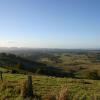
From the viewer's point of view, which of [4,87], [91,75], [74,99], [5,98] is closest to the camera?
[74,99]

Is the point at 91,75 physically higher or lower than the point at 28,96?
lower

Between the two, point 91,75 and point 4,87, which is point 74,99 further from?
point 91,75

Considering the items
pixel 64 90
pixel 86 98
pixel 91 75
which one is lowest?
pixel 91 75

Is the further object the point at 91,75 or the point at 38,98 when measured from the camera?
the point at 91,75

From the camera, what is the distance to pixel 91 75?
3095 inches

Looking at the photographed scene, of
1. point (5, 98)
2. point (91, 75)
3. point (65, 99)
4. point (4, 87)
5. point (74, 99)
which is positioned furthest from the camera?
point (91, 75)

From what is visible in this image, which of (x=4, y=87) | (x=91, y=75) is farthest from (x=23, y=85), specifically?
(x=91, y=75)

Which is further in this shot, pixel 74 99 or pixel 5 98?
pixel 5 98

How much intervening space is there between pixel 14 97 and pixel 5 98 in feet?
1.82

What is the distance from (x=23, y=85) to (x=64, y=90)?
3.09 metres

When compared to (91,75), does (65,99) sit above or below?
above

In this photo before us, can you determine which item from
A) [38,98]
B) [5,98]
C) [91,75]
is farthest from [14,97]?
[91,75]

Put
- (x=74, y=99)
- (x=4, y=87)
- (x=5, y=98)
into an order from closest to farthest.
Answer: (x=74, y=99)
(x=5, y=98)
(x=4, y=87)

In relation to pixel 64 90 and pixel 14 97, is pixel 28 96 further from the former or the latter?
pixel 64 90
